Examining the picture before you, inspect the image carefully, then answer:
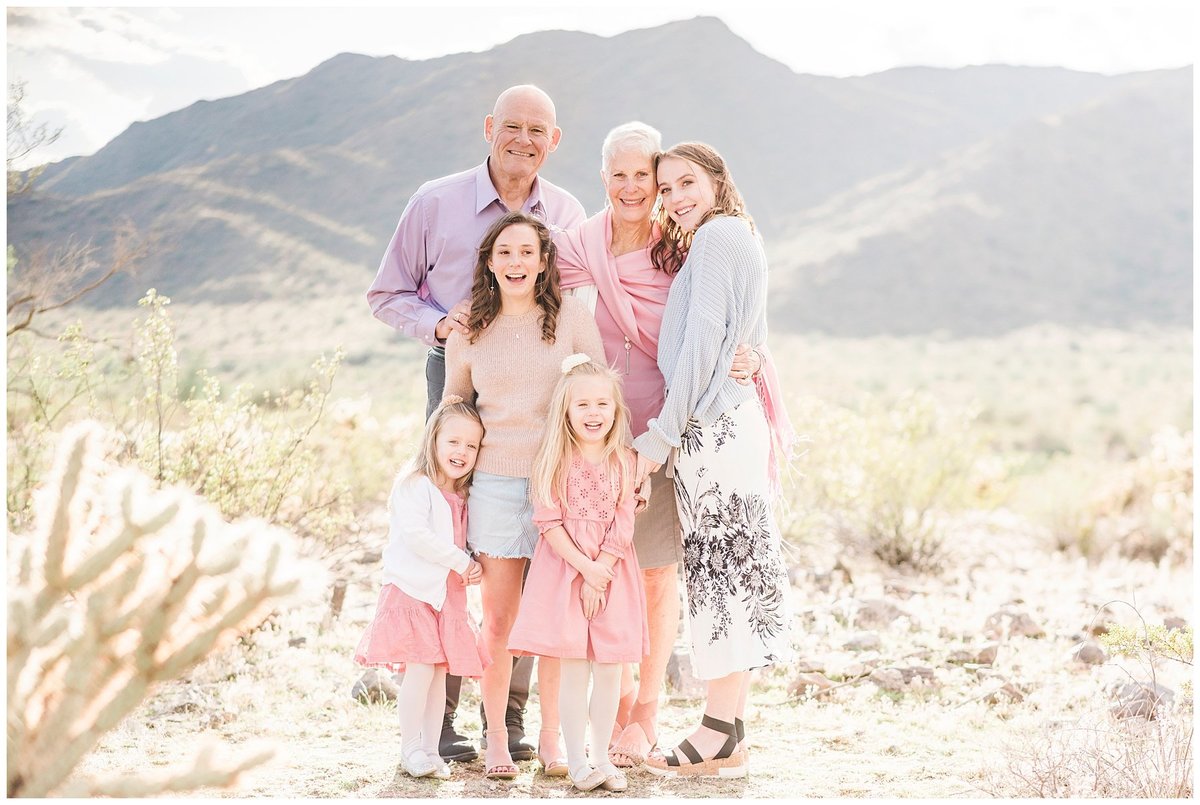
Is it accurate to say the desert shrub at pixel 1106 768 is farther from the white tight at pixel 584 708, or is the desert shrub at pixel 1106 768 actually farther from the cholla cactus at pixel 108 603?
the cholla cactus at pixel 108 603

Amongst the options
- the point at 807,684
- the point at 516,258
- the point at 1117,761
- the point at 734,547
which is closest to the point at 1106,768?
the point at 1117,761

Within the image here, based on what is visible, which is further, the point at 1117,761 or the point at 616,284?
the point at 616,284

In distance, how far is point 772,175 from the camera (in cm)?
4047

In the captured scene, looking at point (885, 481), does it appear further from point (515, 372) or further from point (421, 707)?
point (421, 707)

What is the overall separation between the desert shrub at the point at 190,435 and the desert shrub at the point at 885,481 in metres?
3.71

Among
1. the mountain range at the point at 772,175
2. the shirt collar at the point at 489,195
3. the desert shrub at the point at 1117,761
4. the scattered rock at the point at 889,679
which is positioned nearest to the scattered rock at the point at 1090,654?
the scattered rock at the point at 889,679

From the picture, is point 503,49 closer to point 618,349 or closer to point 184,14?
point 184,14

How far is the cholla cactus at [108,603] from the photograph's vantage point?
64.4 inches

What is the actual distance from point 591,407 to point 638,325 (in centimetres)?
46

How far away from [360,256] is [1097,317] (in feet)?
83.2

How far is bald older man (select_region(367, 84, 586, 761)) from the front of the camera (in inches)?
146

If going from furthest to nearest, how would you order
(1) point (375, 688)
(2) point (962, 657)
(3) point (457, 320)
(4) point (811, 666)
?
1. (2) point (962, 657)
2. (4) point (811, 666)
3. (1) point (375, 688)
4. (3) point (457, 320)

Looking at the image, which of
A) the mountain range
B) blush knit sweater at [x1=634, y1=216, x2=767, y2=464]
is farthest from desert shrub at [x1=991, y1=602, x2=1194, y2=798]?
the mountain range

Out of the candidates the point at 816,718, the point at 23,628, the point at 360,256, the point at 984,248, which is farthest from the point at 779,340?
the point at 23,628
